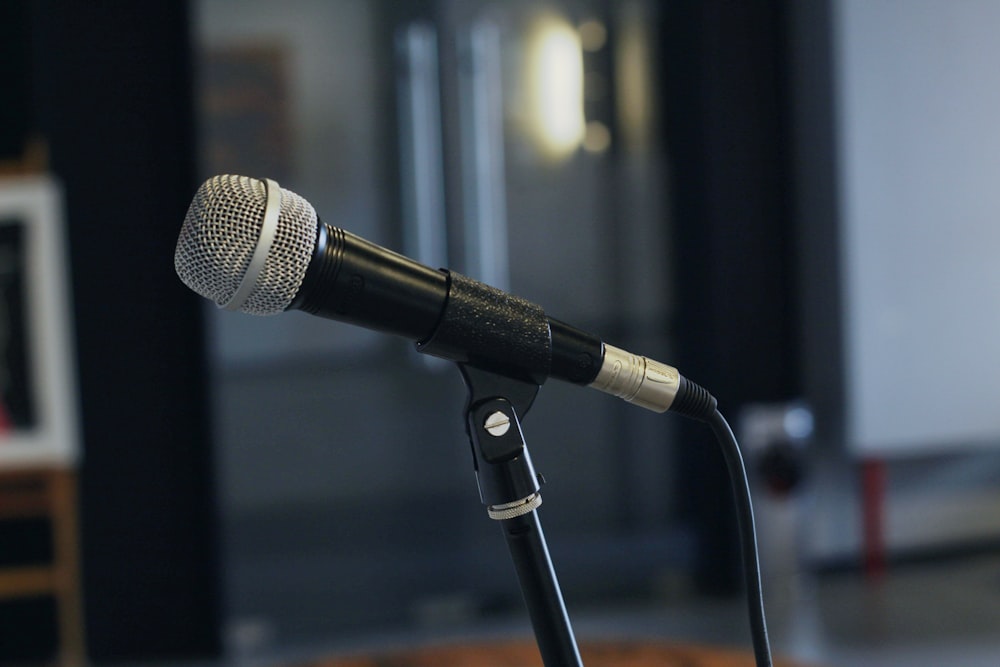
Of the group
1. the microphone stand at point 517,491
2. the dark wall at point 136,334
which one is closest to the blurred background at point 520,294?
the dark wall at point 136,334

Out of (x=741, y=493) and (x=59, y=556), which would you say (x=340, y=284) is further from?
(x=59, y=556)

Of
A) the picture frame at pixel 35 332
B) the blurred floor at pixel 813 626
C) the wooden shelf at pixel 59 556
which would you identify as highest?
the picture frame at pixel 35 332

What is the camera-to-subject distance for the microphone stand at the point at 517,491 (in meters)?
0.56

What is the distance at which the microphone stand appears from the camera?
0.56m

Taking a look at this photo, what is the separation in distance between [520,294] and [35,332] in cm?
132

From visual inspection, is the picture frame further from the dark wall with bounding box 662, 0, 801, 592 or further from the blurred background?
the dark wall with bounding box 662, 0, 801, 592

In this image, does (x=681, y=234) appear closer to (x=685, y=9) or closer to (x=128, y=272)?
(x=685, y=9)

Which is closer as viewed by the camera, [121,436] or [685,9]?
[121,436]

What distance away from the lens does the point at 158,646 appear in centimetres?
276

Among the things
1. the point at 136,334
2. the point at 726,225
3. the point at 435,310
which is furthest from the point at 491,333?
the point at 726,225

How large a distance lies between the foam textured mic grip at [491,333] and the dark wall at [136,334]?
90.4 inches

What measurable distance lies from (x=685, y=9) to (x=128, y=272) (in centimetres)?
180

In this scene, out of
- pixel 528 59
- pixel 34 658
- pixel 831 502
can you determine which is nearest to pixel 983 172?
pixel 831 502

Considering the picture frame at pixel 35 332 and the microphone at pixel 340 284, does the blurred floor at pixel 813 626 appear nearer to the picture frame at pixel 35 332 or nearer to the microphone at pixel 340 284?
the picture frame at pixel 35 332
